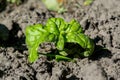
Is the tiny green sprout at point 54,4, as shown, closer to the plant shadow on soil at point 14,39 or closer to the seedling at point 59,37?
the plant shadow on soil at point 14,39

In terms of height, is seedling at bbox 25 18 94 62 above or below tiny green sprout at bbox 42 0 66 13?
below

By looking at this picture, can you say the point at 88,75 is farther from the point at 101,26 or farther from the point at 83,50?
the point at 101,26

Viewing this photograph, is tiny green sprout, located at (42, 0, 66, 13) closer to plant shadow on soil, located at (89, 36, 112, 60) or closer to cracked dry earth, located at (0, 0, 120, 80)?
cracked dry earth, located at (0, 0, 120, 80)

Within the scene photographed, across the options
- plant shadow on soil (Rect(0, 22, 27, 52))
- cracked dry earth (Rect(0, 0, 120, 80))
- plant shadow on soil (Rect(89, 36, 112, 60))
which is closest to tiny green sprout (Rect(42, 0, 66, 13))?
cracked dry earth (Rect(0, 0, 120, 80))

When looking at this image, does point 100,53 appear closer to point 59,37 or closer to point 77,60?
point 77,60

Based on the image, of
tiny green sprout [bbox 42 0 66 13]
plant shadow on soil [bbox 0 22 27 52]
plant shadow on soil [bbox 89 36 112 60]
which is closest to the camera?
plant shadow on soil [bbox 89 36 112 60]

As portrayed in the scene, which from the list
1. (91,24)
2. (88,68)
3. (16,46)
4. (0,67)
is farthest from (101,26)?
(0,67)
